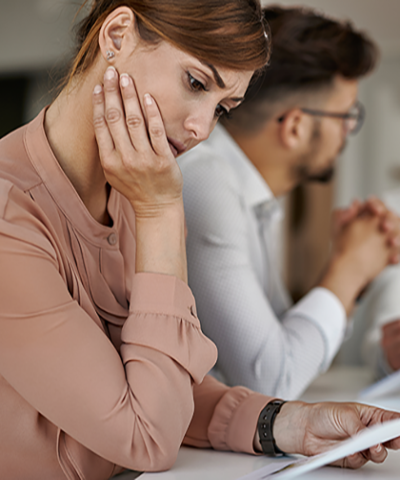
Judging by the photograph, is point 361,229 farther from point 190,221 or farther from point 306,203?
point 306,203

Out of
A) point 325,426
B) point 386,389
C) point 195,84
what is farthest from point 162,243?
point 386,389

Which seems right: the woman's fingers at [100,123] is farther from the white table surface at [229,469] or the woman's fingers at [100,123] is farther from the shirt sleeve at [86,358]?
the white table surface at [229,469]

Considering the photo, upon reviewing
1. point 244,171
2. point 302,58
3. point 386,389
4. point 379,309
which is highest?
point 302,58

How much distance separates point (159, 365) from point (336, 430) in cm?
25

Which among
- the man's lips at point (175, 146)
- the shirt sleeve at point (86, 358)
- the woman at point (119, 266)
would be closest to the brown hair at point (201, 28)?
the woman at point (119, 266)

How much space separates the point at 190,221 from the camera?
→ 1107mm

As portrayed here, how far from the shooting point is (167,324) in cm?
62

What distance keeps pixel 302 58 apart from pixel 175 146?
841 mm

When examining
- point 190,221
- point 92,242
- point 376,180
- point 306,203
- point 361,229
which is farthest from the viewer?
point 306,203

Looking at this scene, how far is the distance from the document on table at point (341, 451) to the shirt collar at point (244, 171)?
0.77m

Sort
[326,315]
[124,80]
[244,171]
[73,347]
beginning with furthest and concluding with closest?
[244,171]
[326,315]
[124,80]
[73,347]

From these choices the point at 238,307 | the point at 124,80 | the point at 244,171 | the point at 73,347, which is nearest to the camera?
the point at 73,347

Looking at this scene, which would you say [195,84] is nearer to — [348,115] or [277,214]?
[277,214]

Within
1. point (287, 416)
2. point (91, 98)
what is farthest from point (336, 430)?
point (91, 98)
